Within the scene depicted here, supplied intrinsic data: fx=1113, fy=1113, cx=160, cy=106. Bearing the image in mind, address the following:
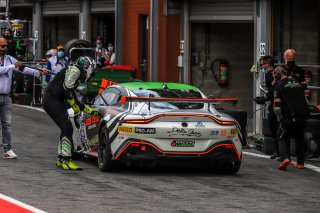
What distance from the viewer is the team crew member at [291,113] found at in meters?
17.4

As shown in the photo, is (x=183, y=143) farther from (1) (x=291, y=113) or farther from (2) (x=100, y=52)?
(2) (x=100, y=52)

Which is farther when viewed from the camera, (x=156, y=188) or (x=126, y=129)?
(x=126, y=129)

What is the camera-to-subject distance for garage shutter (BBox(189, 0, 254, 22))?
27.2 m

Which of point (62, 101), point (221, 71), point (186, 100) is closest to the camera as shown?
point (186, 100)

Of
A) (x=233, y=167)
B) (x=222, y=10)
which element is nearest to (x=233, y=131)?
(x=233, y=167)

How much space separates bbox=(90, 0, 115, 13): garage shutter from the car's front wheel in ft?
64.0

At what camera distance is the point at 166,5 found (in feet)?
101

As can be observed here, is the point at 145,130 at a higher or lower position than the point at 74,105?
lower

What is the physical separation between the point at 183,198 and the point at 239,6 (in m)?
14.8

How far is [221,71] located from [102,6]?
702 centimetres

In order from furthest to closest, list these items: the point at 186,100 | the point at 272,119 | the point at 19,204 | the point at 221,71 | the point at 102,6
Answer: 1. the point at 102,6
2. the point at 221,71
3. the point at 272,119
4. the point at 186,100
5. the point at 19,204

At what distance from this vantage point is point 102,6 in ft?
119

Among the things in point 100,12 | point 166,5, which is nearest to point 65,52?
point 166,5

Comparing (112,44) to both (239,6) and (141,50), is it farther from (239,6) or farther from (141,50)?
(239,6)
